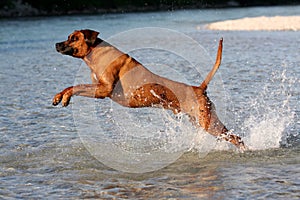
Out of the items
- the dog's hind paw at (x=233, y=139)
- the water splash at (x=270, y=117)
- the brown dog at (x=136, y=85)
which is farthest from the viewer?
the water splash at (x=270, y=117)

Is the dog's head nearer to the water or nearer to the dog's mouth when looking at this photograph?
the dog's mouth

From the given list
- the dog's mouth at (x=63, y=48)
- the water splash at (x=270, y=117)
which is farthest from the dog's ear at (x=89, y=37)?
the water splash at (x=270, y=117)

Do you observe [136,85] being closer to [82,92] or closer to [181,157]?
[82,92]

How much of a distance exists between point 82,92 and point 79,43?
705 mm

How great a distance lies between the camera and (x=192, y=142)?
8.78 m

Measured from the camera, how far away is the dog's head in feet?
26.1

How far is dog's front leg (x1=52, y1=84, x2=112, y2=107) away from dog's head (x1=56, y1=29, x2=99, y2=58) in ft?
1.86

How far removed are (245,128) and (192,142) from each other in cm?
131

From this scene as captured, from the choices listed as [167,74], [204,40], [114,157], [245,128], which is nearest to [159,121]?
[245,128]

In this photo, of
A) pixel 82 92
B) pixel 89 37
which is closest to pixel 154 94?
pixel 82 92

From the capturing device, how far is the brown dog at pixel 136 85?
7871 millimetres

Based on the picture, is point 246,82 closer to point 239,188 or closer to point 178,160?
point 178,160

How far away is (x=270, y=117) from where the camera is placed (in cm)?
1016

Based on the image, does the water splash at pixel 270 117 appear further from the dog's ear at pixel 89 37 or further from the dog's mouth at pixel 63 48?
the dog's mouth at pixel 63 48
